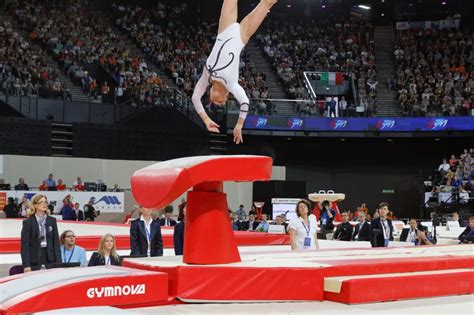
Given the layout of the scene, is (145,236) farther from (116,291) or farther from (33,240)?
(116,291)

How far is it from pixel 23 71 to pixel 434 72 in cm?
1622

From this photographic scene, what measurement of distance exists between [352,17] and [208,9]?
6.76 m

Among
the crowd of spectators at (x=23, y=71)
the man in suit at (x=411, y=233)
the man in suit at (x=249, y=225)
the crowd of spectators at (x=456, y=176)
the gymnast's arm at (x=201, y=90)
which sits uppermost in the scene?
the crowd of spectators at (x=23, y=71)

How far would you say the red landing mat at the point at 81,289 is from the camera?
15.1ft

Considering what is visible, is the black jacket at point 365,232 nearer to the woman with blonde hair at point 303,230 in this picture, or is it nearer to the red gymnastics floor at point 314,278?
the woman with blonde hair at point 303,230

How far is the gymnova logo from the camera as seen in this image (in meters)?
4.89

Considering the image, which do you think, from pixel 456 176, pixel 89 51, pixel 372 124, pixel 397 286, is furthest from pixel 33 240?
pixel 372 124

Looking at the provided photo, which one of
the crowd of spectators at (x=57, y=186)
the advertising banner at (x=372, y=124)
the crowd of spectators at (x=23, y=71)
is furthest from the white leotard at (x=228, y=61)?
the advertising banner at (x=372, y=124)

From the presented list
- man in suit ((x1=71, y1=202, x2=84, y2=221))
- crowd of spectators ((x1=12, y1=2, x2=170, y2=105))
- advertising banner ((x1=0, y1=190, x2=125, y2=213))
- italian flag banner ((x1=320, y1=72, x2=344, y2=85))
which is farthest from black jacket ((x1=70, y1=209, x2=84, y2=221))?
italian flag banner ((x1=320, y1=72, x2=344, y2=85))

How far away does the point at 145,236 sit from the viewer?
7.68 metres

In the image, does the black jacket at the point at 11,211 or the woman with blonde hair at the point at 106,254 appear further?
the black jacket at the point at 11,211

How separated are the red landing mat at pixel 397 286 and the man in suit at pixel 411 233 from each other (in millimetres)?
5523

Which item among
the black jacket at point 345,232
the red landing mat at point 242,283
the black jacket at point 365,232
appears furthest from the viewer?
the black jacket at point 345,232

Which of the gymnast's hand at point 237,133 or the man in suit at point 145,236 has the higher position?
the gymnast's hand at point 237,133
